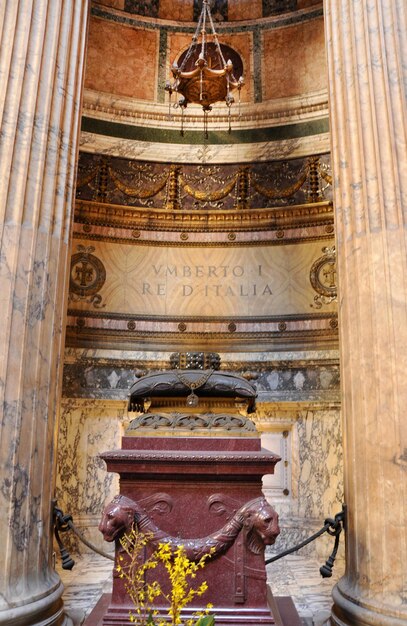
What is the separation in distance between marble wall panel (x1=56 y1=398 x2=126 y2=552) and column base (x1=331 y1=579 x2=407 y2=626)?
401 centimetres

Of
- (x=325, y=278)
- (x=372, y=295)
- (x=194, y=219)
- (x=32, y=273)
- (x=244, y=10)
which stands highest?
(x=244, y=10)

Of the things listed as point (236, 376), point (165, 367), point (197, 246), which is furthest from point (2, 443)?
point (197, 246)

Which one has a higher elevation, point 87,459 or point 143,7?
point 143,7

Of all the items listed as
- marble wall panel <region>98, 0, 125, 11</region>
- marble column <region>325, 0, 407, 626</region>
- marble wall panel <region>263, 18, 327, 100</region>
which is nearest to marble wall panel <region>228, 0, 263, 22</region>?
marble wall panel <region>263, 18, 327, 100</region>

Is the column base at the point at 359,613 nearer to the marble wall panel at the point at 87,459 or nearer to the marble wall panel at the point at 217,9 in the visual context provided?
the marble wall panel at the point at 87,459

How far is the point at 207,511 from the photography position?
396cm

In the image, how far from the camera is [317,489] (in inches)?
287

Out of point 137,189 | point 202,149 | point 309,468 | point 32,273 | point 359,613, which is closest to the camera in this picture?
point 359,613

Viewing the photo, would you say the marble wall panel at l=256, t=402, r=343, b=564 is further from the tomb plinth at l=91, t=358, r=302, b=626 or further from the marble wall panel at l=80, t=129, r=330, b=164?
the marble wall panel at l=80, t=129, r=330, b=164

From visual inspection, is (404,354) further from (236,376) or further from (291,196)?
(291,196)

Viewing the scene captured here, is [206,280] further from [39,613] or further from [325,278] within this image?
[39,613]

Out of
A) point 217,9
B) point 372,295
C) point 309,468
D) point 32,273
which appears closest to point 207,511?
point 372,295

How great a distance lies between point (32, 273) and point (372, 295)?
247cm

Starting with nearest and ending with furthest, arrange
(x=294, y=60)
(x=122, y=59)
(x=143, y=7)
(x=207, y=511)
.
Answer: (x=207, y=511), (x=294, y=60), (x=122, y=59), (x=143, y=7)
